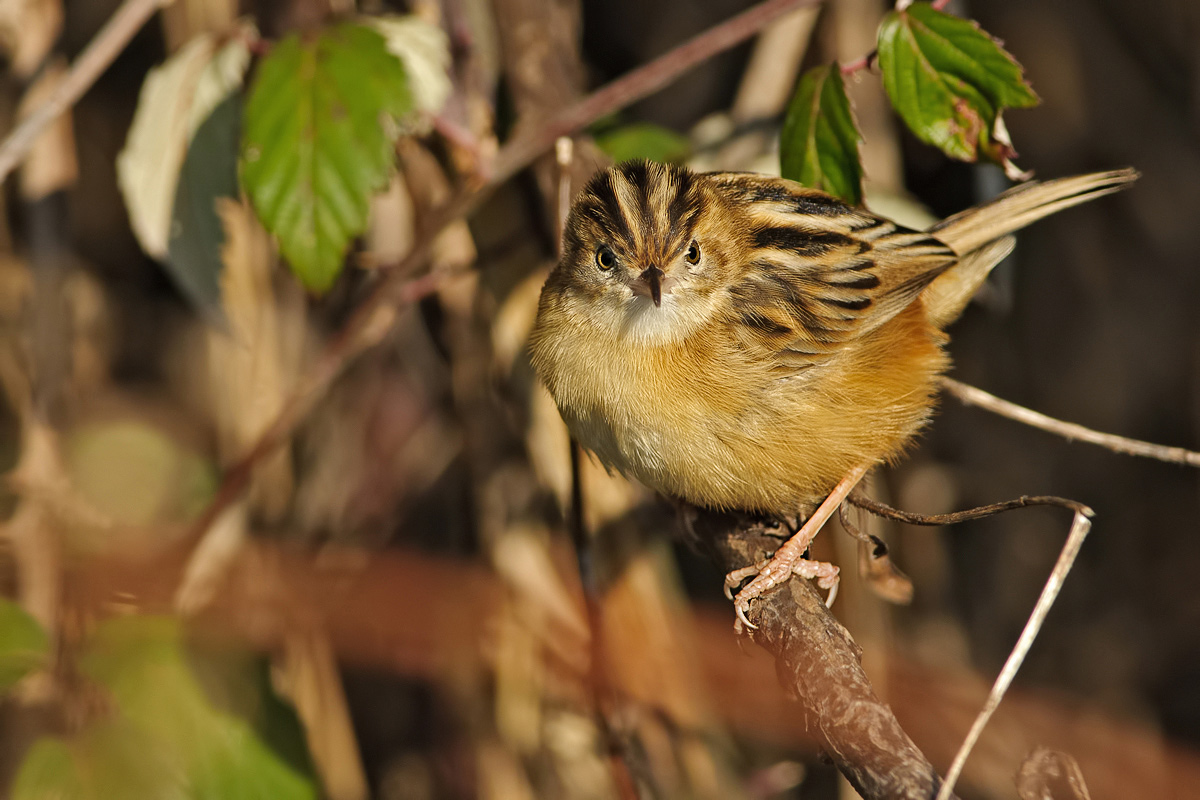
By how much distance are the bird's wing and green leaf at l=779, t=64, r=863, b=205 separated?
389mm

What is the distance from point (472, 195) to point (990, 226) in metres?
1.73

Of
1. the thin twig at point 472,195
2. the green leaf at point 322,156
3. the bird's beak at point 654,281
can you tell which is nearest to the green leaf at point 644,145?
the thin twig at point 472,195

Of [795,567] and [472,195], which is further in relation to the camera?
[472,195]

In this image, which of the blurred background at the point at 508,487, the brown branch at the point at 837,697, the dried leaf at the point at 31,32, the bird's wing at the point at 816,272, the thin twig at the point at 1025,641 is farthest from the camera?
the dried leaf at the point at 31,32

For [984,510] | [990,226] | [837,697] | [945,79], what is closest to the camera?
[837,697]

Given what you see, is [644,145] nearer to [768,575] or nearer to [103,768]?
[768,575]

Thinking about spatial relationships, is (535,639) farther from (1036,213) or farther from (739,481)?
(1036,213)

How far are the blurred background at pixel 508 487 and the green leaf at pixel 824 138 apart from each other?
104 centimetres

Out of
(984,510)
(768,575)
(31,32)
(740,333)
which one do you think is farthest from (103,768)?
(31,32)

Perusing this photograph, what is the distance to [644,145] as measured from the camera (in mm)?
3689

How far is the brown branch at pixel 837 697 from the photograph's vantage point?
174 cm

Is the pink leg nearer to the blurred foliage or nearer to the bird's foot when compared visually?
the bird's foot

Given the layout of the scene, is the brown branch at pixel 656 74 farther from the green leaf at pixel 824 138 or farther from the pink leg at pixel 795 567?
the pink leg at pixel 795 567

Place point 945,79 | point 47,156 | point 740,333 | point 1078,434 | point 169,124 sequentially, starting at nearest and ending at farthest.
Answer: point 945,79 < point 1078,434 < point 740,333 < point 169,124 < point 47,156
